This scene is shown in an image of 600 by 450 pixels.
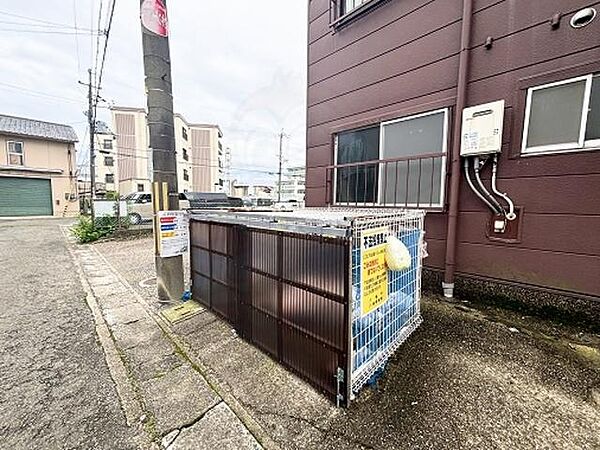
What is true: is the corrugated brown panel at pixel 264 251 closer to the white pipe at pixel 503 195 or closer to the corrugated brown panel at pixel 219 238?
the corrugated brown panel at pixel 219 238

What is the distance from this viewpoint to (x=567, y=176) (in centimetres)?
257

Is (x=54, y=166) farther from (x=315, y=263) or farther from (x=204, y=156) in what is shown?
(x=315, y=263)

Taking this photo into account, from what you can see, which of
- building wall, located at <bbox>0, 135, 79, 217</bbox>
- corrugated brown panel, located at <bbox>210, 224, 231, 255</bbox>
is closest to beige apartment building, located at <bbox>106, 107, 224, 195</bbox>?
building wall, located at <bbox>0, 135, 79, 217</bbox>

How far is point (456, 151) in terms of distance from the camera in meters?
3.17

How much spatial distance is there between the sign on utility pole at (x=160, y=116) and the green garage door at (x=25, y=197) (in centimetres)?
1923

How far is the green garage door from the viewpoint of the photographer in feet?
50.5

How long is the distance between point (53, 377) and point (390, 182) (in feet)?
13.8

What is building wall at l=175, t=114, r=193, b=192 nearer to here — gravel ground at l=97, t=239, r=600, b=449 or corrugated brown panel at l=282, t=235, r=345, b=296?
corrugated brown panel at l=282, t=235, r=345, b=296

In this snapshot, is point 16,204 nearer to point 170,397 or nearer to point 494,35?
point 170,397

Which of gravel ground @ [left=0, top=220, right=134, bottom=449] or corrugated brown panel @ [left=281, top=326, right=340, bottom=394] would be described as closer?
gravel ground @ [left=0, top=220, right=134, bottom=449]

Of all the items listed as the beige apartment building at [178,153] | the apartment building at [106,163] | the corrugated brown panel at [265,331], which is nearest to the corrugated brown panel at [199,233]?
the corrugated brown panel at [265,331]

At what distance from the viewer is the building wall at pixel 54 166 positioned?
16.3 m

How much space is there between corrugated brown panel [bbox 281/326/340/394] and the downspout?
2244 mm

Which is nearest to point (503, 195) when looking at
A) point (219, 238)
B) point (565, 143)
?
point (565, 143)
